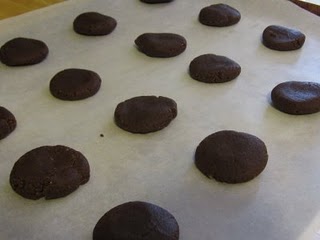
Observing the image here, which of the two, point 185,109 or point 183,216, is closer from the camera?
point 183,216

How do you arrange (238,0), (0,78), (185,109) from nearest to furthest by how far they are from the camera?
(185,109) < (0,78) < (238,0)

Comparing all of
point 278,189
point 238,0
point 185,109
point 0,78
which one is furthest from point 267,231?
point 238,0

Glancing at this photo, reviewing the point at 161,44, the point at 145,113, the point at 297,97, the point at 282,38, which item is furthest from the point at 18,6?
the point at 297,97

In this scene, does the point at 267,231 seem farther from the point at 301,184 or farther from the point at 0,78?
the point at 0,78

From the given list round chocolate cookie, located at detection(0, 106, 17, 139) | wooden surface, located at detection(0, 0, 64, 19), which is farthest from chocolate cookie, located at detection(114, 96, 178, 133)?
wooden surface, located at detection(0, 0, 64, 19)

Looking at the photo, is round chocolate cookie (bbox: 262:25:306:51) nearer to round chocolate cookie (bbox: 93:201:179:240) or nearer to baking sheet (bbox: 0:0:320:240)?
baking sheet (bbox: 0:0:320:240)

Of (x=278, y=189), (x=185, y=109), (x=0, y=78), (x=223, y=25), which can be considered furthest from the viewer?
(x=223, y=25)

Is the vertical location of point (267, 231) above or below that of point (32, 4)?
above
